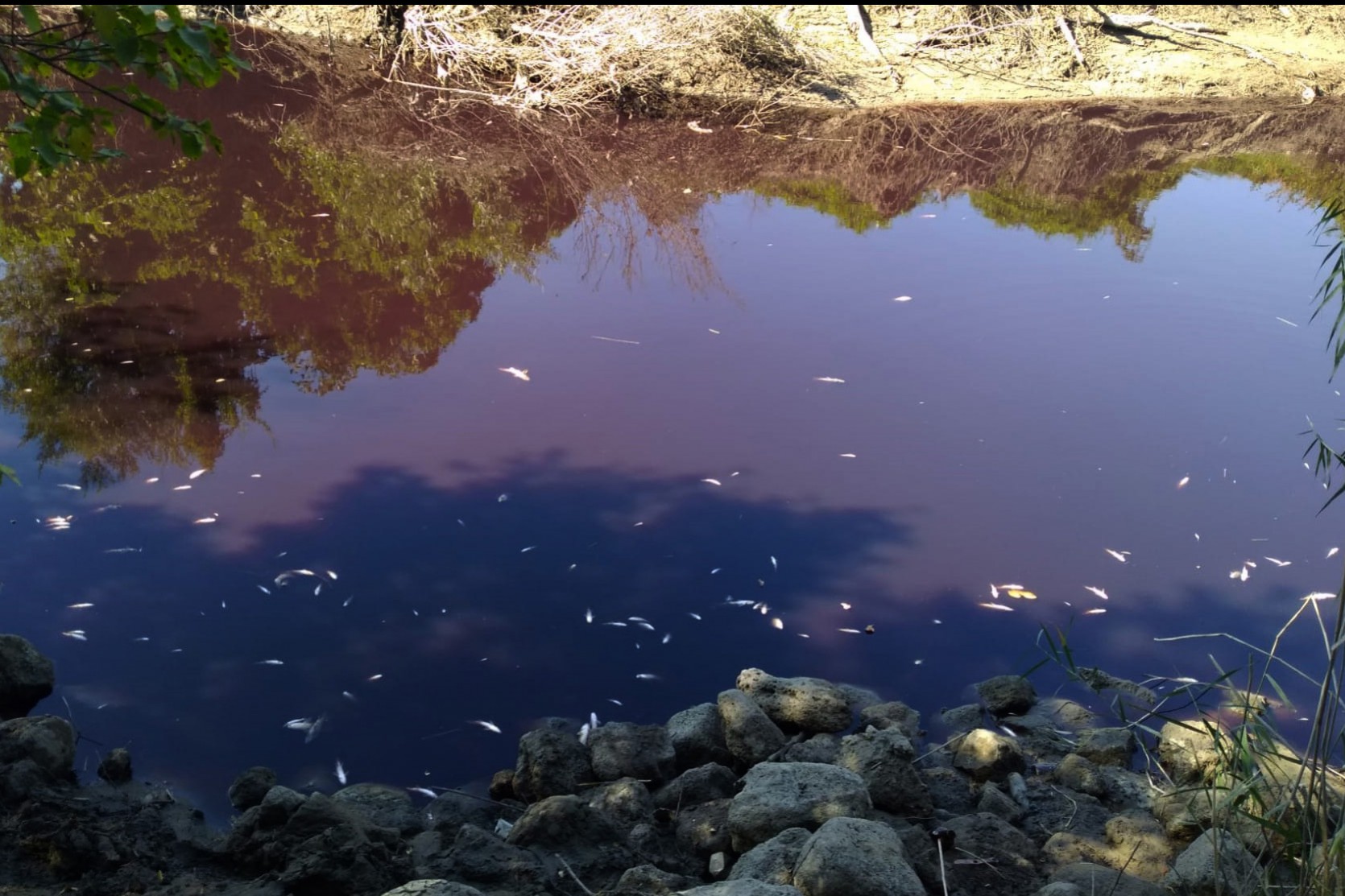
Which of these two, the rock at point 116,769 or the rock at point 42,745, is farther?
the rock at point 116,769

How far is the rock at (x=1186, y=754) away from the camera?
Result: 4621mm

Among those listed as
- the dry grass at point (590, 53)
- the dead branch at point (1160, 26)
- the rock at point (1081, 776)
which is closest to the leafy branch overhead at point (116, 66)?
the rock at point (1081, 776)

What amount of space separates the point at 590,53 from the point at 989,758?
10345 mm

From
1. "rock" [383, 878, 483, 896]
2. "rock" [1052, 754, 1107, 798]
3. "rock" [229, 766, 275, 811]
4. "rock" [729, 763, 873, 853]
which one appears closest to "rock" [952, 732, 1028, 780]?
"rock" [1052, 754, 1107, 798]

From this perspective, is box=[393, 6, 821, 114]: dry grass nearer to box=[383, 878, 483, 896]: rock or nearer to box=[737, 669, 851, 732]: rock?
box=[737, 669, 851, 732]: rock

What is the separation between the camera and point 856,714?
5.07m

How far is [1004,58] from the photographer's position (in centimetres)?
1540

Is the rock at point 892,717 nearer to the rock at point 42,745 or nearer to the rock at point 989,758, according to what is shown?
the rock at point 989,758

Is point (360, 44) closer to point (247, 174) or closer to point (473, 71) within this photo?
point (473, 71)

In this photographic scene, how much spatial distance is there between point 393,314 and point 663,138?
5360mm

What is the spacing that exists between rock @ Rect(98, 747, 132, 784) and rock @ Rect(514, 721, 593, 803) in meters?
1.47

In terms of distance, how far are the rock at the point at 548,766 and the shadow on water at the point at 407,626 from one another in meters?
0.28

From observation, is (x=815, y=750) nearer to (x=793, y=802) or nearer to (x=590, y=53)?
(x=793, y=802)

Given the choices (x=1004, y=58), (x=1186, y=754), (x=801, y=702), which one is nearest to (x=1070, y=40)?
(x=1004, y=58)
